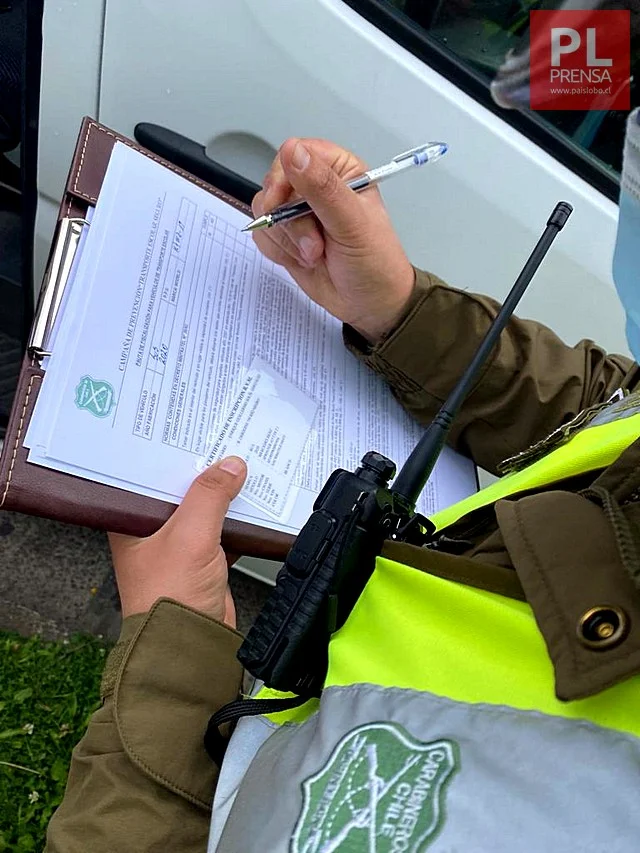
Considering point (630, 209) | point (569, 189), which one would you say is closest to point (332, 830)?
point (630, 209)

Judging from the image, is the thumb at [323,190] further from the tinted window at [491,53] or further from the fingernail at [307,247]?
the tinted window at [491,53]

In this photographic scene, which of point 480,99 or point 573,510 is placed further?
point 480,99

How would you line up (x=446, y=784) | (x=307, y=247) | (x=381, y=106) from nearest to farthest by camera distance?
(x=446, y=784)
(x=307, y=247)
(x=381, y=106)

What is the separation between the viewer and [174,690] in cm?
67

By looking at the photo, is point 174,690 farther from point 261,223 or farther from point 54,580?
point 54,580

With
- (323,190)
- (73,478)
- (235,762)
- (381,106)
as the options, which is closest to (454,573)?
(235,762)

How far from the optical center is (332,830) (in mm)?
432

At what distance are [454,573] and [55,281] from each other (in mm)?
510

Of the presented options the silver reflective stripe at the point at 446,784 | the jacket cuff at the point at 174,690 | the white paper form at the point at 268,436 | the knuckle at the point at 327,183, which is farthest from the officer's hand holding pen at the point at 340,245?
the silver reflective stripe at the point at 446,784

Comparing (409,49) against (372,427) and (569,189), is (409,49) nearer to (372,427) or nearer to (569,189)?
(569,189)

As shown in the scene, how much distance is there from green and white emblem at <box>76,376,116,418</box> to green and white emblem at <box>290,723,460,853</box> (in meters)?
0.41

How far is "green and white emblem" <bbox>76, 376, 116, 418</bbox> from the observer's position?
0.71 metres

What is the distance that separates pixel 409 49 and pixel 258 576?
969mm

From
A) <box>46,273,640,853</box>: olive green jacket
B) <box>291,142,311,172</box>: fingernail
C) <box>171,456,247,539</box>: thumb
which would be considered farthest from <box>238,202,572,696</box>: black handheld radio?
<box>291,142,311,172</box>: fingernail
